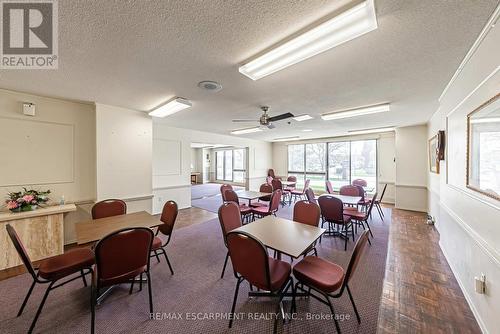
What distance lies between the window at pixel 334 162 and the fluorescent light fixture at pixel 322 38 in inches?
258

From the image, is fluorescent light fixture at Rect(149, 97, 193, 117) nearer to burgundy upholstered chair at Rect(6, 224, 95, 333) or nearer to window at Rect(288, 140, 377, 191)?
burgundy upholstered chair at Rect(6, 224, 95, 333)

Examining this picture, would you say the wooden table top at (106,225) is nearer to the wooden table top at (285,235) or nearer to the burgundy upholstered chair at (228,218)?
the burgundy upholstered chair at (228,218)

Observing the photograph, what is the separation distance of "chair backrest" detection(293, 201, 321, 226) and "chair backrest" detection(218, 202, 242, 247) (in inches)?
33.6

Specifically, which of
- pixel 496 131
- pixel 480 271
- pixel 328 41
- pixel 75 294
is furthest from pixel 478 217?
pixel 75 294

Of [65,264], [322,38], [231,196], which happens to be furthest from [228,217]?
[322,38]

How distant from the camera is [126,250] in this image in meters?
1.58

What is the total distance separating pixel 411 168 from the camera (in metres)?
5.37

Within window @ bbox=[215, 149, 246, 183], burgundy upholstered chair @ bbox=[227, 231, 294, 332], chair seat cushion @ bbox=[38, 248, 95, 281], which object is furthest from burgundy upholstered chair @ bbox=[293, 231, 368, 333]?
window @ bbox=[215, 149, 246, 183]

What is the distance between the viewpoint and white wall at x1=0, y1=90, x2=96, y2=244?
2752 mm

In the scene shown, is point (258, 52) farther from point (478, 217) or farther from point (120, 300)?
point (120, 300)

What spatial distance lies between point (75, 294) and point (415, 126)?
25.8ft

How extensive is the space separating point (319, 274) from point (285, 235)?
46cm

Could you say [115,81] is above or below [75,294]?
above

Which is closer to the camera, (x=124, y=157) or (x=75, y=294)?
(x=75, y=294)
